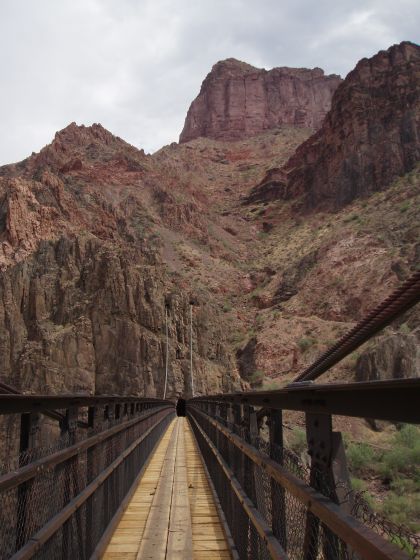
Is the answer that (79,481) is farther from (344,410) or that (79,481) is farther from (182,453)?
(182,453)

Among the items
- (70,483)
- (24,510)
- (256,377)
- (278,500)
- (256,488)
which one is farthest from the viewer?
(256,377)

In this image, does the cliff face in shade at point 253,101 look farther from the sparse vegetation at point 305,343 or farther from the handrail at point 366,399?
the handrail at point 366,399

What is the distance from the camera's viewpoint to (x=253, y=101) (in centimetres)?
15850

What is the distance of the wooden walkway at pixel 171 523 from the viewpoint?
4.87m

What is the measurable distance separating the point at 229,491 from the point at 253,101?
163 metres

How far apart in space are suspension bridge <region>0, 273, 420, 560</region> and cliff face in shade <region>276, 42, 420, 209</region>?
69.1 m

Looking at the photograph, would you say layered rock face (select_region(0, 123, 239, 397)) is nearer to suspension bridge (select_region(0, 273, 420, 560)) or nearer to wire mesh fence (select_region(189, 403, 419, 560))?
suspension bridge (select_region(0, 273, 420, 560))

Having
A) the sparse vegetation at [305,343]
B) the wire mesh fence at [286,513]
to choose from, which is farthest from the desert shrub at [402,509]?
the sparse vegetation at [305,343]

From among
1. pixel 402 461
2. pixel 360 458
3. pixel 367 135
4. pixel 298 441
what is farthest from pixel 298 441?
pixel 367 135

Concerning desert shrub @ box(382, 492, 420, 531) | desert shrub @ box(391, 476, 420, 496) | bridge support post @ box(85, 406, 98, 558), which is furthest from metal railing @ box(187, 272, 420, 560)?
desert shrub @ box(391, 476, 420, 496)

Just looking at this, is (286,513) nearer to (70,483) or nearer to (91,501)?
(70,483)

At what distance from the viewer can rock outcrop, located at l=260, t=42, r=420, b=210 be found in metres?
71.7

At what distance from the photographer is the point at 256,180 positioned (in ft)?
376

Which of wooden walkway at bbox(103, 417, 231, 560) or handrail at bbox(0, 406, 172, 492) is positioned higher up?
handrail at bbox(0, 406, 172, 492)
